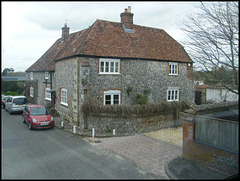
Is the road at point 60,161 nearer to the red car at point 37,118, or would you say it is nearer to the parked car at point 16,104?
the red car at point 37,118

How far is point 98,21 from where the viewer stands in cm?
1741

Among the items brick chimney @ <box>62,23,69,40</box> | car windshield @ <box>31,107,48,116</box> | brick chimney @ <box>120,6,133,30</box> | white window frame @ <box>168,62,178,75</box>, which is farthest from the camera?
brick chimney @ <box>62,23,69,40</box>

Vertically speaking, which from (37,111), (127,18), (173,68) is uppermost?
(127,18)

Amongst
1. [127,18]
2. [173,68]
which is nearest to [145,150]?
[173,68]

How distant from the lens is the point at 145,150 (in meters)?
10.2

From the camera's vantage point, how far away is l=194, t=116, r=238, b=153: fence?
7181mm

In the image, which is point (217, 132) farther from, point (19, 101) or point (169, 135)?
point (19, 101)

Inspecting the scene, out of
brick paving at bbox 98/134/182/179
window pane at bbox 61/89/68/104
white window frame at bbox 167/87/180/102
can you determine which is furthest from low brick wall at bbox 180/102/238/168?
window pane at bbox 61/89/68/104

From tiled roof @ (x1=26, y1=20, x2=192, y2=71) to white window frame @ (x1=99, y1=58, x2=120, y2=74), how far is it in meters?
0.41

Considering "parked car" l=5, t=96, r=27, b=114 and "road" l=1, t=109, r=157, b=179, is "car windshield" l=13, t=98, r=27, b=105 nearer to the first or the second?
"parked car" l=5, t=96, r=27, b=114

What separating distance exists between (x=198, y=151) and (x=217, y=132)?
48.1 inches

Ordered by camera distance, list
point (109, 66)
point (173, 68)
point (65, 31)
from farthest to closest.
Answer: point (65, 31), point (173, 68), point (109, 66)

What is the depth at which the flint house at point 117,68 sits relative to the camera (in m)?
14.5

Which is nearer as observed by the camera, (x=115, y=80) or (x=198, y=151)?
(x=198, y=151)
